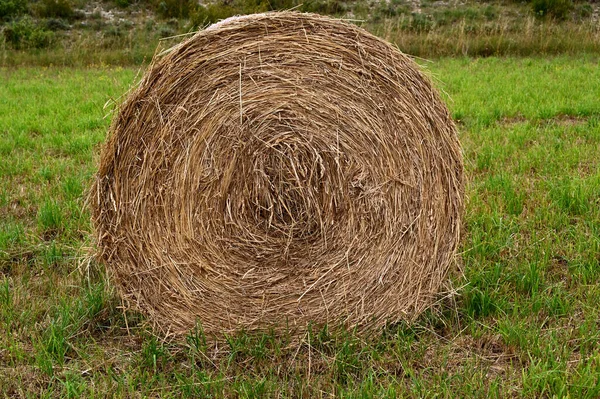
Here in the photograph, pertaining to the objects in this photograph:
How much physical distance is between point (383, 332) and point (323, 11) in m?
19.5

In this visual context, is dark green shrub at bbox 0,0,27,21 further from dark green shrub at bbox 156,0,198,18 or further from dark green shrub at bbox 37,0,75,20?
Result: dark green shrub at bbox 156,0,198,18

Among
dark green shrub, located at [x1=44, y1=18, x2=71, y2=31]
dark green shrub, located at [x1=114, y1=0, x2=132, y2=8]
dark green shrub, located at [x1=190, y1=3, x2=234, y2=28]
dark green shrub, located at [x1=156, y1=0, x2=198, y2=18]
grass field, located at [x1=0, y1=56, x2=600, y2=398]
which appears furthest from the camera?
dark green shrub, located at [x1=114, y1=0, x2=132, y2=8]

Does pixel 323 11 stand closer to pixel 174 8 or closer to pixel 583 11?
pixel 174 8

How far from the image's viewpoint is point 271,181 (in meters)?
3.31

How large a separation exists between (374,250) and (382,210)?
21 centimetres

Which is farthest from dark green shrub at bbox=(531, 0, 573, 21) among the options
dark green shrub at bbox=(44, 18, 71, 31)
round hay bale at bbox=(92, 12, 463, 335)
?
round hay bale at bbox=(92, 12, 463, 335)

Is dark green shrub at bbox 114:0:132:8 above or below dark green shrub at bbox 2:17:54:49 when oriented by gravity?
above

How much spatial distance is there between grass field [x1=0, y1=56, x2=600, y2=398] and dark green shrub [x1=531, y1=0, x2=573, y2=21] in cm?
1531

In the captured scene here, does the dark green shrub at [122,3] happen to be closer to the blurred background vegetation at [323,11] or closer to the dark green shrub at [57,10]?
the blurred background vegetation at [323,11]

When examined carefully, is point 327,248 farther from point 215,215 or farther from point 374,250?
point 215,215

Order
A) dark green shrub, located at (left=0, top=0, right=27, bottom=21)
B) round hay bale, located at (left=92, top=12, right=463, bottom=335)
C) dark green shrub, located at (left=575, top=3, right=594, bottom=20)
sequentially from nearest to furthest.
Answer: round hay bale, located at (left=92, top=12, right=463, bottom=335) < dark green shrub, located at (left=575, top=3, right=594, bottom=20) < dark green shrub, located at (left=0, top=0, right=27, bottom=21)

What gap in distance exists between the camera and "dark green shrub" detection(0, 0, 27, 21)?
20.4 metres

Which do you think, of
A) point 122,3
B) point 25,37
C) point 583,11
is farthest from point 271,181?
point 122,3

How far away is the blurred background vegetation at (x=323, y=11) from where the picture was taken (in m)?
15.7
